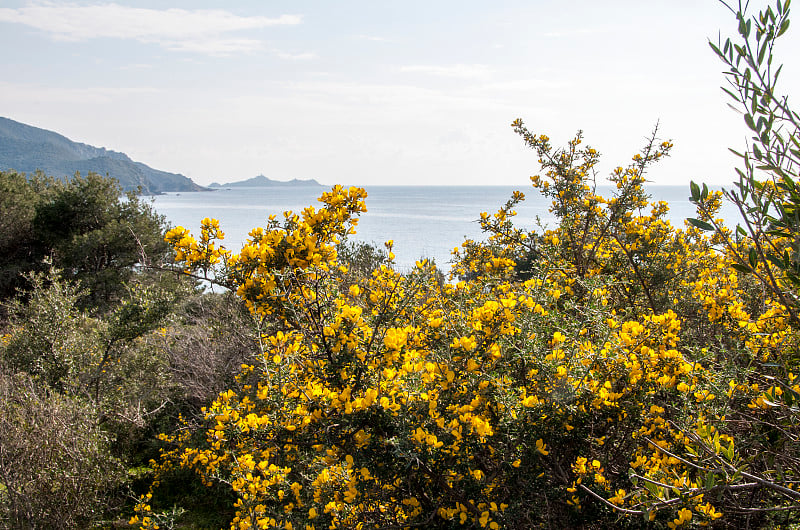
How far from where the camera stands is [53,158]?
145750 millimetres

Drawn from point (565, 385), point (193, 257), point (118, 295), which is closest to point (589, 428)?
point (565, 385)

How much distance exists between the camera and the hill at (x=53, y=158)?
128875mm

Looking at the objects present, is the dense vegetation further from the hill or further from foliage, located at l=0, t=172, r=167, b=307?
the hill

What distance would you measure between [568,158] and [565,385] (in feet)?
14.3

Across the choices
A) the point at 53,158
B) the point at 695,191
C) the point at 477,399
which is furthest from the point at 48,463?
the point at 53,158

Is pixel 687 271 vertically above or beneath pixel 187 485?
above

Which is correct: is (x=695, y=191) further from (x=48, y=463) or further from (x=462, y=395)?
(x=48, y=463)

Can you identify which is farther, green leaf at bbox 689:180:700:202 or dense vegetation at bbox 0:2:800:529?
dense vegetation at bbox 0:2:800:529

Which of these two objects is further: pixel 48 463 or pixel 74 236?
pixel 74 236

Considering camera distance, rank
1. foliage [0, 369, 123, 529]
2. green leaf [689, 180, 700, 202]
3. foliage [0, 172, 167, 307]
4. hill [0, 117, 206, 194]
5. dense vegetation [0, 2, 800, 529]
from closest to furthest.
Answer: green leaf [689, 180, 700, 202] < dense vegetation [0, 2, 800, 529] < foliage [0, 369, 123, 529] < foliage [0, 172, 167, 307] < hill [0, 117, 206, 194]

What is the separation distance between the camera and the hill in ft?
423

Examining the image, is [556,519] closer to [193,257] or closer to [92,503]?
[193,257]

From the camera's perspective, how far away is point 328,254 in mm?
2764

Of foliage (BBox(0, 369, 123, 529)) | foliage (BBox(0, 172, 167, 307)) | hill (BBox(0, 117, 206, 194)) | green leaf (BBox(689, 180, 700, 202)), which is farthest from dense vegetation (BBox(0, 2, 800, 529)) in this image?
hill (BBox(0, 117, 206, 194))
